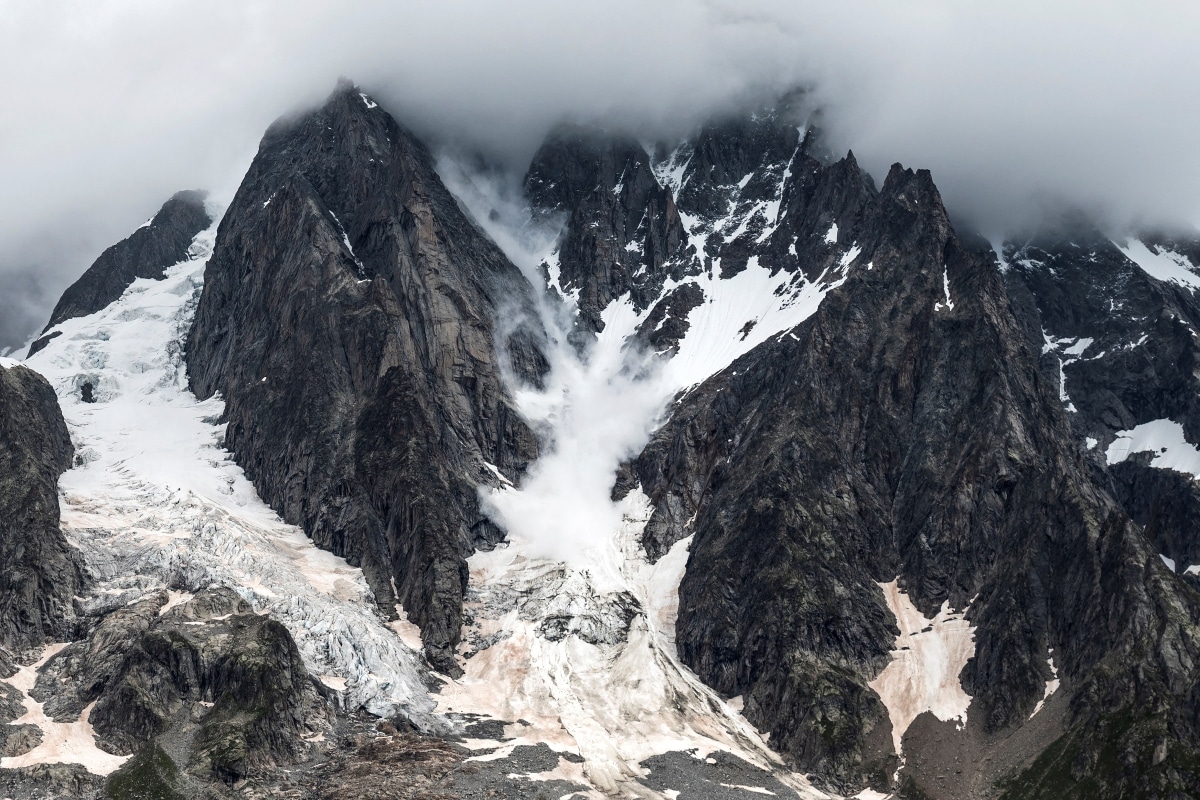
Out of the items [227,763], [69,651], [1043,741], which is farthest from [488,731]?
[1043,741]

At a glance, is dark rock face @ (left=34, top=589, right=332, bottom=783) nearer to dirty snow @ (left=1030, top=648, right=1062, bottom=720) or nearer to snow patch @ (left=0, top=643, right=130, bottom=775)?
snow patch @ (left=0, top=643, right=130, bottom=775)

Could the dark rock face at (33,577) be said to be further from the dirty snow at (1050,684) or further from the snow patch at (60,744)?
the dirty snow at (1050,684)

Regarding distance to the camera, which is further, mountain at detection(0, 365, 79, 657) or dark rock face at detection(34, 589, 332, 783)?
mountain at detection(0, 365, 79, 657)

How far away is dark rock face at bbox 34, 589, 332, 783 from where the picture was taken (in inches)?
6486

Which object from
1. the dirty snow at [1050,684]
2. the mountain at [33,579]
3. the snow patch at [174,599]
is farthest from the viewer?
the snow patch at [174,599]

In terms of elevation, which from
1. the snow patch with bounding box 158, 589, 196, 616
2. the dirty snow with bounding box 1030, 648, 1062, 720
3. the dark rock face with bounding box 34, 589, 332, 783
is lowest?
the dark rock face with bounding box 34, 589, 332, 783

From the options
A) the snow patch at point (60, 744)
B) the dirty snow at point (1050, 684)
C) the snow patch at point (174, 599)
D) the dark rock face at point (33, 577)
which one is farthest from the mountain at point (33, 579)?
the dirty snow at point (1050, 684)

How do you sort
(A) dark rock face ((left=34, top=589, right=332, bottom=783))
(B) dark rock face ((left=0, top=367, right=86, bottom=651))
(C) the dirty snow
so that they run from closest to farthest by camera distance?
(A) dark rock face ((left=34, top=589, right=332, bottom=783)) → (B) dark rock face ((left=0, top=367, right=86, bottom=651)) → (C) the dirty snow

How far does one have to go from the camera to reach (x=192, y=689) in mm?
176625

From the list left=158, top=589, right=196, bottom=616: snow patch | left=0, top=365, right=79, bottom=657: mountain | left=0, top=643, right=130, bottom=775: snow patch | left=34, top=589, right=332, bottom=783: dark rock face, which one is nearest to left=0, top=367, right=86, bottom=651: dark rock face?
left=0, top=365, right=79, bottom=657: mountain

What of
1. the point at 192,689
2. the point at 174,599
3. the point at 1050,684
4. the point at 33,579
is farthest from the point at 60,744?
the point at 1050,684

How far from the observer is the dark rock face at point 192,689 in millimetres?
164750

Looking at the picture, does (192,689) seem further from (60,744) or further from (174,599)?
(174,599)

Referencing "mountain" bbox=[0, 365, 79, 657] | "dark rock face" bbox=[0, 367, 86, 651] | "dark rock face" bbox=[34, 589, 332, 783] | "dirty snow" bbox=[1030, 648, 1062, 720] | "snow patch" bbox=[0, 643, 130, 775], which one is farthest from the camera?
"dirty snow" bbox=[1030, 648, 1062, 720]
